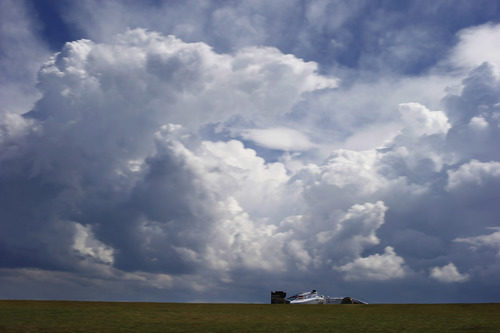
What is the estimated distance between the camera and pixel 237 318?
130 ft

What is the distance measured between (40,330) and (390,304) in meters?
39.1

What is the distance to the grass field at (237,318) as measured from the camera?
31.4 meters

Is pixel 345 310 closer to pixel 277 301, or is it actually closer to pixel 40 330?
pixel 277 301

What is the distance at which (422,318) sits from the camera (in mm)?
37938

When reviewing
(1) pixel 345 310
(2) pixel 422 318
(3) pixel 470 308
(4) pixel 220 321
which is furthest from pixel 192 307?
(3) pixel 470 308

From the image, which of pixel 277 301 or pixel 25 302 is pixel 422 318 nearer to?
pixel 277 301

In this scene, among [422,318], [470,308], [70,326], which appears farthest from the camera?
[470,308]

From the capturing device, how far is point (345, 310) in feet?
155

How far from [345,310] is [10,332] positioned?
1330 inches

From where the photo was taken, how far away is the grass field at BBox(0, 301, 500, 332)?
31.4 m

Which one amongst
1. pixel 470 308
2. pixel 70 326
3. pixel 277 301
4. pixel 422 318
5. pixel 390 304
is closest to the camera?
pixel 70 326

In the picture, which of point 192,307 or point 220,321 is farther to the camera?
point 192,307

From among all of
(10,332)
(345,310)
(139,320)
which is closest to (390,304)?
(345,310)

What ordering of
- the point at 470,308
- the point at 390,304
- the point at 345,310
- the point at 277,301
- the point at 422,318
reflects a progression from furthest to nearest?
the point at 277,301, the point at 390,304, the point at 345,310, the point at 470,308, the point at 422,318
